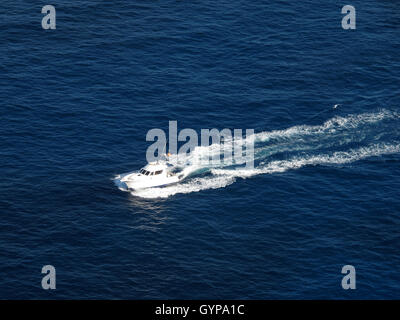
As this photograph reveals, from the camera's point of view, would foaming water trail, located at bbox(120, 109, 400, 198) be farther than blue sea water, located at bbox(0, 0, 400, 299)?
Yes

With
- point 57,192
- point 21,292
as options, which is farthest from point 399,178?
point 21,292

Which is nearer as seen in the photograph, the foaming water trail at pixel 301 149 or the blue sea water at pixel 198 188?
the blue sea water at pixel 198 188

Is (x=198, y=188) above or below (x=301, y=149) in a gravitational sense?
below
